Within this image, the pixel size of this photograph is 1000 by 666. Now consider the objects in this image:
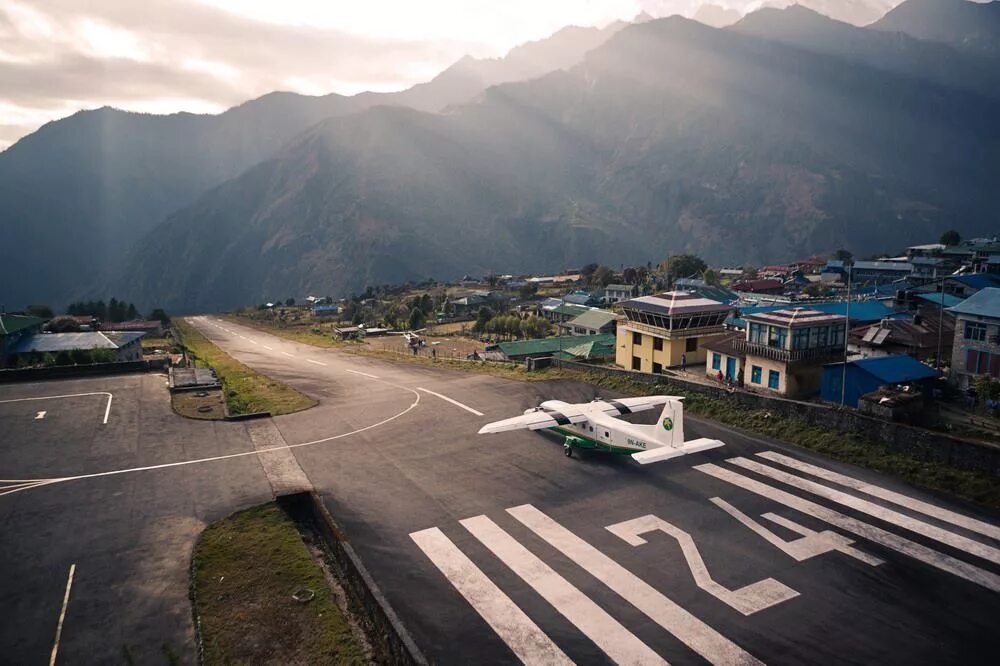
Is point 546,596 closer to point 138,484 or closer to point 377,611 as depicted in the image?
point 377,611

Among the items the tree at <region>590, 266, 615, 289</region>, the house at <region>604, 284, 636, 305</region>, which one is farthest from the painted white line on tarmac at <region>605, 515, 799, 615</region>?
the tree at <region>590, 266, 615, 289</region>

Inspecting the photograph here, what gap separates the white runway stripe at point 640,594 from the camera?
747 inches

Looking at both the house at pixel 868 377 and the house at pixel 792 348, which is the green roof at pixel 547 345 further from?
the house at pixel 868 377

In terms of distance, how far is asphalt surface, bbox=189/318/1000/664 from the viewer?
19.5 m

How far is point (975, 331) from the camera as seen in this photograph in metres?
42.8

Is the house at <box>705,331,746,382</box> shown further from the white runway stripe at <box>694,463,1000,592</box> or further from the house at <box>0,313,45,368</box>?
the house at <box>0,313,45,368</box>

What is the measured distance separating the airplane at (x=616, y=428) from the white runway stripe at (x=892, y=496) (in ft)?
14.9

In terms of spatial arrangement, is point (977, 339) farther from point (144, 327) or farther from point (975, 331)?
point (144, 327)

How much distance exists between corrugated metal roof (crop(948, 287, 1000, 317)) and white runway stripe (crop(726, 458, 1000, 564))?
2378 cm

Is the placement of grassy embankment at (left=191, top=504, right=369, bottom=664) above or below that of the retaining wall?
below

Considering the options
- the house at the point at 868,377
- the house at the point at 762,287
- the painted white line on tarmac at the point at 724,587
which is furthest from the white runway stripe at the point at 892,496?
the house at the point at 762,287

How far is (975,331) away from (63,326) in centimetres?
12950

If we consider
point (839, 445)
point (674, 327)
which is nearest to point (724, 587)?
point (839, 445)

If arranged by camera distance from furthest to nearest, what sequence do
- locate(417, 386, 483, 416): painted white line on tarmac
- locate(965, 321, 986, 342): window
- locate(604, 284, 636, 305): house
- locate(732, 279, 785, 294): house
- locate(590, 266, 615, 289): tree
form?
locate(590, 266, 615, 289): tree → locate(604, 284, 636, 305): house → locate(732, 279, 785, 294): house → locate(417, 386, 483, 416): painted white line on tarmac → locate(965, 321, 986, 342): window
